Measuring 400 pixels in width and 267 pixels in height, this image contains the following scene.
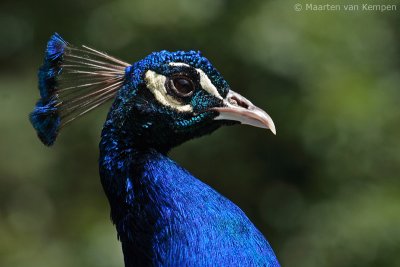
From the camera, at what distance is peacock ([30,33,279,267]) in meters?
1.49

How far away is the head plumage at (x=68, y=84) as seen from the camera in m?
1.68

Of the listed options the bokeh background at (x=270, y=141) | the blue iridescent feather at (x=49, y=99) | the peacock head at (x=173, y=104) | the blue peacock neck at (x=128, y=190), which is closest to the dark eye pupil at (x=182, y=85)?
the peacock head at (x=173, y=104)

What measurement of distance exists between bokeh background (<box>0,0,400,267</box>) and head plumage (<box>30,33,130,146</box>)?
140 centimetres

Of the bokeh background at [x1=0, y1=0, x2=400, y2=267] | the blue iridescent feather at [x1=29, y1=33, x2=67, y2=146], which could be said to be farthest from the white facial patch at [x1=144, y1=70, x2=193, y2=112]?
the bokeh background at [x1=0, y1=0, x2=400, y2=267]

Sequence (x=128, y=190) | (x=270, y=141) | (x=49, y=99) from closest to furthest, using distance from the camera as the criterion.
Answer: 1. (x=128, y=190)
2. (x=49, y=99)
3. (x=270, y=141)

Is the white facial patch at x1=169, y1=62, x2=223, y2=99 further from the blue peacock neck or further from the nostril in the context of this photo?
the blue peacock neck

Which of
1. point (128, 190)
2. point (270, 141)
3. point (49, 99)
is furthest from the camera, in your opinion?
point (270, 141)

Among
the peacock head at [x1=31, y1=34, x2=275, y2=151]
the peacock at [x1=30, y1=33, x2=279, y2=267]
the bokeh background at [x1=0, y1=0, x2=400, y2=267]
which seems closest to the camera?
the peacock at [x1=30, y1=33, x2=279, y2=267]

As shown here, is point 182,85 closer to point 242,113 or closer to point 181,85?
point 181,85

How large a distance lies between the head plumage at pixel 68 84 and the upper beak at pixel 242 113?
0.85 ft

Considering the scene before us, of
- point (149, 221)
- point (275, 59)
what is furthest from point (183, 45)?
point (149, 221)

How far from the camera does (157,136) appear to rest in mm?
1616

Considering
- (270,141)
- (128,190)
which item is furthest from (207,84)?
(270,141)

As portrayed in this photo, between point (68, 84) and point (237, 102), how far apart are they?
0.40 metres
